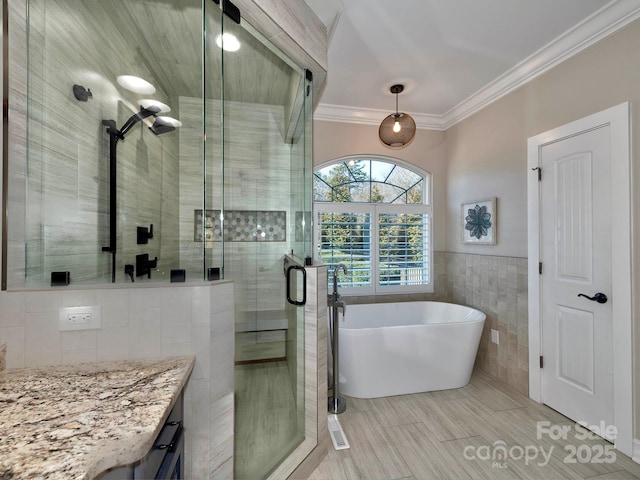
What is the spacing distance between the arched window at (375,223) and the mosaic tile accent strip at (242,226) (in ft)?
4.10

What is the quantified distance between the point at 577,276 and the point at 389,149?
2.12 meters

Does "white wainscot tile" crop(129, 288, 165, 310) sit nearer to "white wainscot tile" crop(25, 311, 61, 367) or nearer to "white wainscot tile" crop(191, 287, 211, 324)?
"white wainscot tile" crop(191, 287, 211, 324)

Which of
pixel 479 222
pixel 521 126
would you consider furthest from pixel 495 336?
pixel 521 126

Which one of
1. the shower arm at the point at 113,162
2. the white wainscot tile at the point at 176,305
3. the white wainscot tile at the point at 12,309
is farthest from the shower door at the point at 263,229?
the white wainscot tile at the point at 12,309

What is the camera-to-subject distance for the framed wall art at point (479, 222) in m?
2.76

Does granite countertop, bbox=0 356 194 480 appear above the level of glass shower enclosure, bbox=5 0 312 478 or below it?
below

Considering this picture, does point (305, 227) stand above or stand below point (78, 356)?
above

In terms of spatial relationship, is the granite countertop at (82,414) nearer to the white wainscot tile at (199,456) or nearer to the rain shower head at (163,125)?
the white wainscot tile at (199,456)

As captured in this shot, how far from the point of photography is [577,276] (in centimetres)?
203

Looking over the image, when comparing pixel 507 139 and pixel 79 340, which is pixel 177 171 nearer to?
pixel 79 340

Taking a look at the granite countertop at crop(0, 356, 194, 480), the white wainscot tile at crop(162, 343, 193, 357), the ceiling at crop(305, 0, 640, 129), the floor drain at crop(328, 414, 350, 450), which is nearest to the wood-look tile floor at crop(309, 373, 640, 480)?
the floor drain at crop(328, 414, 350, 450)

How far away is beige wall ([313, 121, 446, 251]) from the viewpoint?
3209mm

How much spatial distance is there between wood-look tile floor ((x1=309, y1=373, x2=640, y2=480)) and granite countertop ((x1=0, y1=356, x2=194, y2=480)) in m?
1.21

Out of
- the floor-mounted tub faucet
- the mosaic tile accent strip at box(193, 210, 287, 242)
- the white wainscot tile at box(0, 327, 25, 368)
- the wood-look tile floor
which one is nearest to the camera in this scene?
the white wainscot tile at box(0, 327, 25, 368)
